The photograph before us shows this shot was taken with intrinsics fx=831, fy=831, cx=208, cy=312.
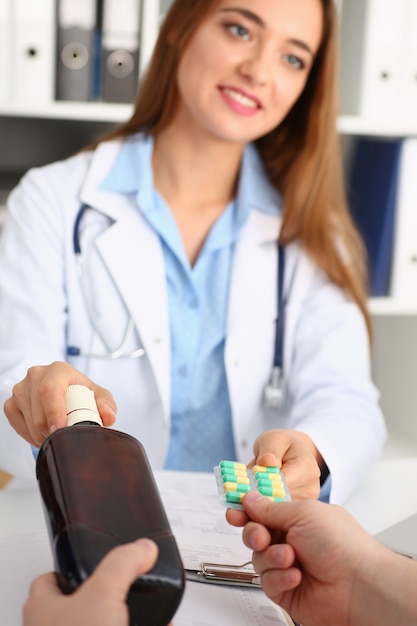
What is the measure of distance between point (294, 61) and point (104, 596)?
0.98 meters

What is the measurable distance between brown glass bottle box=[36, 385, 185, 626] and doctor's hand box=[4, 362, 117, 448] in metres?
0.06

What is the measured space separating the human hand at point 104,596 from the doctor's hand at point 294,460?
266mm

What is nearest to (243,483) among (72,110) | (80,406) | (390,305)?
(80,406)

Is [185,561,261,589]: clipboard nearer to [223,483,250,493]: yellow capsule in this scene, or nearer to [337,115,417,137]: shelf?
[223,483,250,493]: yellow capsule

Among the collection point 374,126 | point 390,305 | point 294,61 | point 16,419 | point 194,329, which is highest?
point 294,61

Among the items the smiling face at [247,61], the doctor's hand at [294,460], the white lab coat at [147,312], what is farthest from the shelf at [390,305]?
the doctor's hand at [294,460]

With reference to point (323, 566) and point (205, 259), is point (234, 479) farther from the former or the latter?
point (205, 259)

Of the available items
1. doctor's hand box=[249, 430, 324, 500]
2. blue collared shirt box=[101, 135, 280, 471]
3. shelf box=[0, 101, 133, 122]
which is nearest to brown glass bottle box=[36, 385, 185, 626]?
doctor's hand box=[249, 430, 324, 500]

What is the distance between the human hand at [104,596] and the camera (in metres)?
0.49

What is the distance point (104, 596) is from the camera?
487mm

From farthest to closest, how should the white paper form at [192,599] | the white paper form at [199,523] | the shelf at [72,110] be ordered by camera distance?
1. the shelf at [72,110]
2. the white paper form at [199,523]
3. the white paper form at [192,599]

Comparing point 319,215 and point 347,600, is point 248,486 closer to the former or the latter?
point 347,600

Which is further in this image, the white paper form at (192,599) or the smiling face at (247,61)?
the smiling face at (247,61)

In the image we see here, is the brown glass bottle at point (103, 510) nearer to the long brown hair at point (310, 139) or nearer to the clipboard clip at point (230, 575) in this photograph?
the clipboard clip at point (230, 575)
